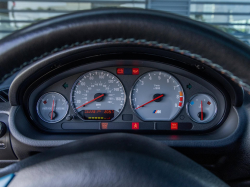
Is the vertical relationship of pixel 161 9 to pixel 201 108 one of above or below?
above

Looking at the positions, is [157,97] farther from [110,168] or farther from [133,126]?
[110,168]

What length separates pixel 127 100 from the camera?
253cm

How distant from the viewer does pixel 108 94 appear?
252cm

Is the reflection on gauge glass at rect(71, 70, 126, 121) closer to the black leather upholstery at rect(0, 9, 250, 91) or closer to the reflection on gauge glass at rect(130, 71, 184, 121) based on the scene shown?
the reflection on gauge glass at rect(130, 71, 184, 121)

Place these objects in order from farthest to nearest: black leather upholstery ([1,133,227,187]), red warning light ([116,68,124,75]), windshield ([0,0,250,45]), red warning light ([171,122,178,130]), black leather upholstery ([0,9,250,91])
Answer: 1. windshield ([0,0,250,45])
2. red warning light ([116,68,124,75])
3. red warning light ([171,122,178,130])
4. black leather upholstery ([1,133,227,187])
5. black leather upholstery ([0,9,250,91])

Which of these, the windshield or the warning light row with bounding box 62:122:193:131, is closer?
the warning light row with bounding box 62:122:193:131

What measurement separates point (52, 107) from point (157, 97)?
100 cm

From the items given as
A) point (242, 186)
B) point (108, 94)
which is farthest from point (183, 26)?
point (108, 94)

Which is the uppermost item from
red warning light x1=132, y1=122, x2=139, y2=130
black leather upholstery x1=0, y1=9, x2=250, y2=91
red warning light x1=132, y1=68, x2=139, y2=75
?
black leather upholstery x1=0, y1=9, x2=250, y2=91

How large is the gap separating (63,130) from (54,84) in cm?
44

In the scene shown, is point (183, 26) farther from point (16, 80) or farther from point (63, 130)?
point (63, 130)

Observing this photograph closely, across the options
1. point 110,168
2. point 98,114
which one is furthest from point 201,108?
point 110,168

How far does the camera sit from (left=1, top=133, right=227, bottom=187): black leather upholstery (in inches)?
35.7

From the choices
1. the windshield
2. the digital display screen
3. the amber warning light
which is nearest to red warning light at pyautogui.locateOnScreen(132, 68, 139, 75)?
the amber warning light
